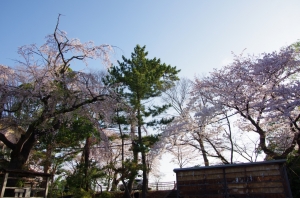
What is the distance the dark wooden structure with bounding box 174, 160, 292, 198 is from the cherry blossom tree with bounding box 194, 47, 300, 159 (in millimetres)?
2221

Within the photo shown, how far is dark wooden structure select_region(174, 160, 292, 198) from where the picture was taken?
22.5 feet

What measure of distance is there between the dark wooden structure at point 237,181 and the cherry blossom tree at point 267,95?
2.22 meters

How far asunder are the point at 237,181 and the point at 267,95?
13.4 feet

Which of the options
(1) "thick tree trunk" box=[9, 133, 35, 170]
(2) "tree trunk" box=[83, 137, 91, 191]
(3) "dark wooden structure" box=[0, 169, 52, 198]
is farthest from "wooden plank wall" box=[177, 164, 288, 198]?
(2) "tree trunk" box=[83, 137, 91, 191]

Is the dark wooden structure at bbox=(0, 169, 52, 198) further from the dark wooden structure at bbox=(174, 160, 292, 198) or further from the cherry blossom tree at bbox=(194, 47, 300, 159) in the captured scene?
the cherry blossom tree at bbox=(194, 47, 300, 159)

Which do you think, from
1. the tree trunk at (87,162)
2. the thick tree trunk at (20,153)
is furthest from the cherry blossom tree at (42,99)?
the tree trunk at (87,162)

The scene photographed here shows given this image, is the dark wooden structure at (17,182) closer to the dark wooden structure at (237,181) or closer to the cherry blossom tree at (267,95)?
the dark wooden structure at (237,181)

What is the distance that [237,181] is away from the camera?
24.2 feet

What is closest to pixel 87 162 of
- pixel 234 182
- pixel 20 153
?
pixel 20 153

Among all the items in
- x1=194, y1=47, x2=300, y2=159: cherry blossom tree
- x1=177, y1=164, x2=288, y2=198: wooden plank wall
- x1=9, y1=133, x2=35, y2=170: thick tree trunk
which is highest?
x1=194, y1=47, x2=300, y2=159: cherry blossom tree

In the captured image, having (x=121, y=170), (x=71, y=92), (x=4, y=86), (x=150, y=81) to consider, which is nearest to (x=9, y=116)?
(x=4, y=86)

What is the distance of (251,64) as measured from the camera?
34.3 ft

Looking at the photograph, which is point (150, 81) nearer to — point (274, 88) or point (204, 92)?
point (204, 92)

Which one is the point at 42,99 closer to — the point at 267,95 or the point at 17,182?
the point at 17,182
